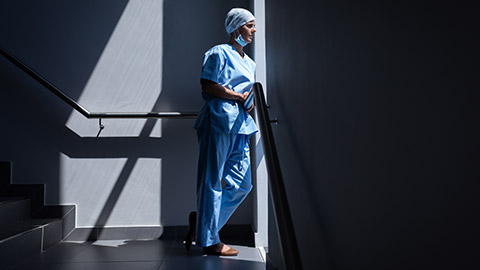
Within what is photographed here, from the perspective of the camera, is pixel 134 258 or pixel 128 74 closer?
pixel 134 258

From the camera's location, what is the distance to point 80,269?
1905 millimetres

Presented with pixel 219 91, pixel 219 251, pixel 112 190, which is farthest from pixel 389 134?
pixel 112 190

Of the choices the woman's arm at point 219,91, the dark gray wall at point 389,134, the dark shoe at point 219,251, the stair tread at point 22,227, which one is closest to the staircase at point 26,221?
the stair tread at point 22,227

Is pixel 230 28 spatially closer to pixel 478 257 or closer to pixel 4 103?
pixel 4 103

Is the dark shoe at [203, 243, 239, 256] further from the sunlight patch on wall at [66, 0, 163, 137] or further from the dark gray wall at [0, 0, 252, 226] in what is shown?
the sunlight patch on wall at [66, 0, 163, 137]

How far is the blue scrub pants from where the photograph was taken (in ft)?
6.85

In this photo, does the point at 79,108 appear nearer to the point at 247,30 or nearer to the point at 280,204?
the point at 247,30

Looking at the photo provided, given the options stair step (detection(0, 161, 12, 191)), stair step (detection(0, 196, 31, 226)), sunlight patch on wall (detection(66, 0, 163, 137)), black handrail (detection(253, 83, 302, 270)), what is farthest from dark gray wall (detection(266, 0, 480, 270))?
stair step (detection(0, 161, 12, 191))

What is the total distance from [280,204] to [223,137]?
3.89 feet

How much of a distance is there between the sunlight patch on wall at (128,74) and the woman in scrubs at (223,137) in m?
0.73

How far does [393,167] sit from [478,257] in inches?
7.7

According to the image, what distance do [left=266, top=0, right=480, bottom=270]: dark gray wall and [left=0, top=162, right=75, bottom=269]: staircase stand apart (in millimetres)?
1506

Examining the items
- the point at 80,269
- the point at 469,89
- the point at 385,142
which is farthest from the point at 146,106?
the point at 469,89

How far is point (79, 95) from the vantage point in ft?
8.94
